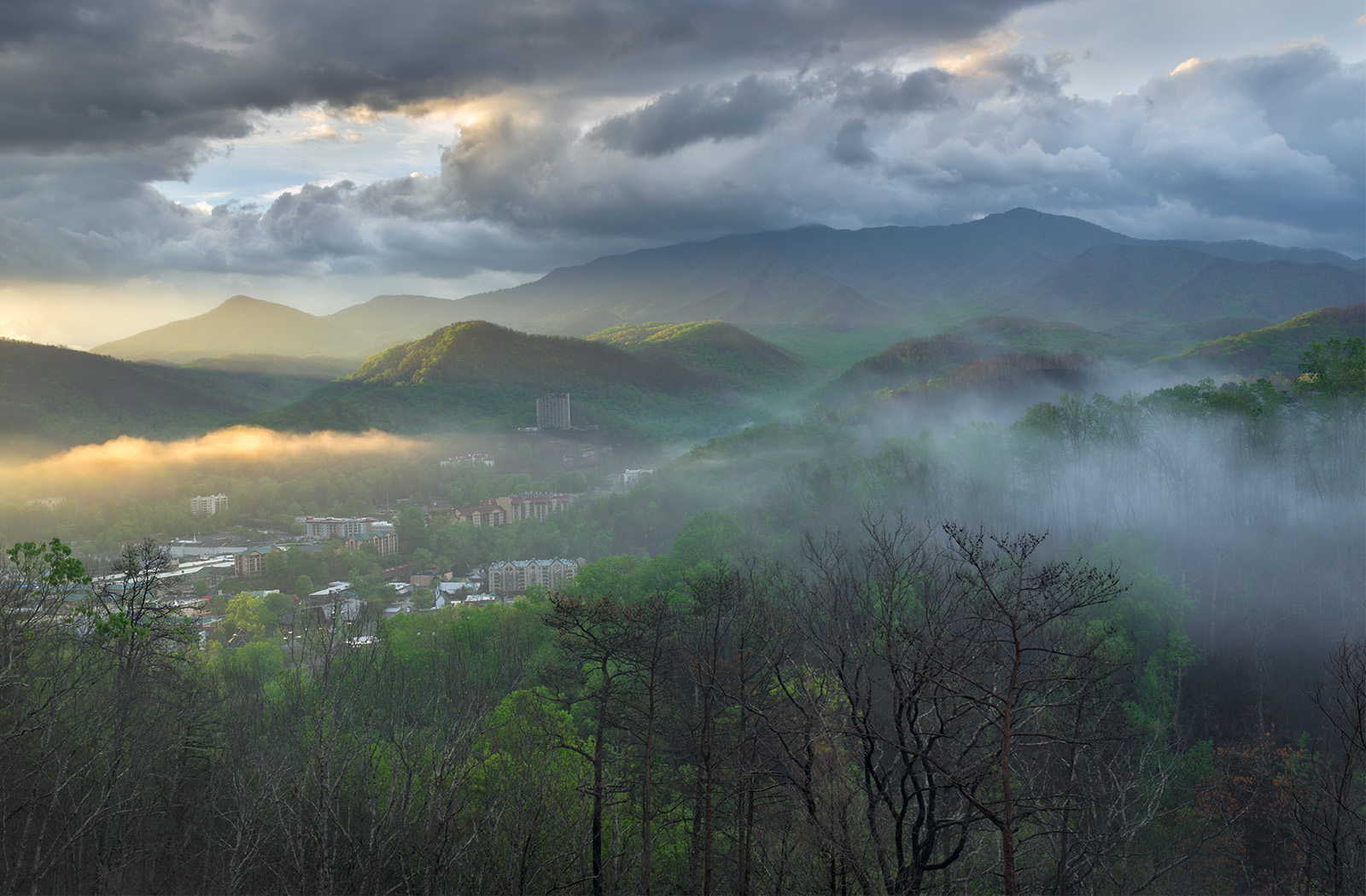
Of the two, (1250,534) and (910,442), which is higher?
(910,442)

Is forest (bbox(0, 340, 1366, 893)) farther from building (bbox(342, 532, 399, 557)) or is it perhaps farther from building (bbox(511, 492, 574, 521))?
building (bbox(342, 532, 399, 557))

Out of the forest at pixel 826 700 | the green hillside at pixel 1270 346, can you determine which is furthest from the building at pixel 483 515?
the green hillside at pixel 1270 346

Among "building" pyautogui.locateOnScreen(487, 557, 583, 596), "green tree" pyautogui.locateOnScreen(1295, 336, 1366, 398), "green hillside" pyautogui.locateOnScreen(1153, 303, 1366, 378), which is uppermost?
"green hillside" pyautogui.locateOnScreen(1153, 303, 1366, 378)

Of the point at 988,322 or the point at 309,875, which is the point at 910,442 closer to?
the point at 309,875

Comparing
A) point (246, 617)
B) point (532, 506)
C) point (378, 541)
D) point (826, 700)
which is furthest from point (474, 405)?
point (826, 700)

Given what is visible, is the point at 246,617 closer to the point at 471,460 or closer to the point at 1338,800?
the point at 1338,800

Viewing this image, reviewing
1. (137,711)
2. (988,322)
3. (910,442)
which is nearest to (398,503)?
(910,442)

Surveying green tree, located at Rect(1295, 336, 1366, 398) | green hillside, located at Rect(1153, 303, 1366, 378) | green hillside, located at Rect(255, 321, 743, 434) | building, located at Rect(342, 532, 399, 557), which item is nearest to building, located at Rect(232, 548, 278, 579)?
building, located at Rect(342, 532, 399, 557)
